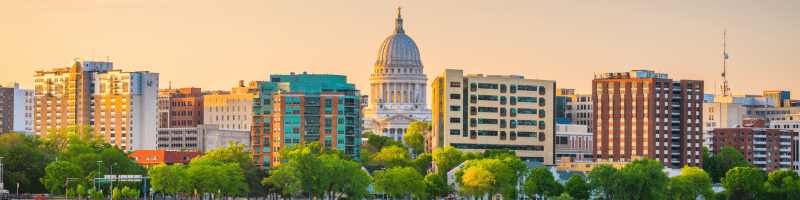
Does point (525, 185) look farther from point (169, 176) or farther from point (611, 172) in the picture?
point (169, 176)

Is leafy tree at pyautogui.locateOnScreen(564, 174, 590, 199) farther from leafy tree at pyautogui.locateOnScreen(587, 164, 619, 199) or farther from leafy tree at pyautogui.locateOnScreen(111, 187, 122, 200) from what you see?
leafy tree at pyautogui.locateOnScreen(111, 187, 122, 200)

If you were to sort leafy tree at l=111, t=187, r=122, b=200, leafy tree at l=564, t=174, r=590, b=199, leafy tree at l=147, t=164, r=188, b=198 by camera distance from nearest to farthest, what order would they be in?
A: leafy tree at l=111, t=187, r=122, b=200, leafy tree at l=147, t=164, r=188, b=198, leafy tree at l=564, t=174, r=590, b=199

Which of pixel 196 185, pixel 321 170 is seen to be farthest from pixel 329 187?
pixel 196 185

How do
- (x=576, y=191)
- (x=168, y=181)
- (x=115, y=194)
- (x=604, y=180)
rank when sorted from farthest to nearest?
(x=576, y=191)
(x=604, y=180)
(x=168, y=181)
(x=115, y=194)

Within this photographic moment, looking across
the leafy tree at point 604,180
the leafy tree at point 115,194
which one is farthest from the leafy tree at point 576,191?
the leafy tree at point 115,194

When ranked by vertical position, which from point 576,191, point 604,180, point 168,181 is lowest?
point 576,191

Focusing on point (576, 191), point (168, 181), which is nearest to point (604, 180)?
point (576, 191)

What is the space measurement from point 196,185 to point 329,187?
59.9ft

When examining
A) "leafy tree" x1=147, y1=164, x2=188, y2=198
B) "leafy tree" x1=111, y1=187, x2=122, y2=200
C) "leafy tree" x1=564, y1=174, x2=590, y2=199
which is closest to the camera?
"leafy tree" x1=111, y1=187, x2=122, y2=200

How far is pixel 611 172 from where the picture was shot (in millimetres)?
199625

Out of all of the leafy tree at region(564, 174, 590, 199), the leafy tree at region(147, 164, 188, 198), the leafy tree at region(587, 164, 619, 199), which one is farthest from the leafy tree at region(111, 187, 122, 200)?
the leafy tree at region(587, 164, 619, 199)

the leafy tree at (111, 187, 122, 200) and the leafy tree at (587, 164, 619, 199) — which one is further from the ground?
the leafy tree at (587, 164, 619, 199)

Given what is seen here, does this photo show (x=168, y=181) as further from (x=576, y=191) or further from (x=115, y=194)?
(x=576, y=191)

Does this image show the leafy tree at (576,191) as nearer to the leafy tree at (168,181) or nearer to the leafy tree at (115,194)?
the leafy tree at (168,181)
